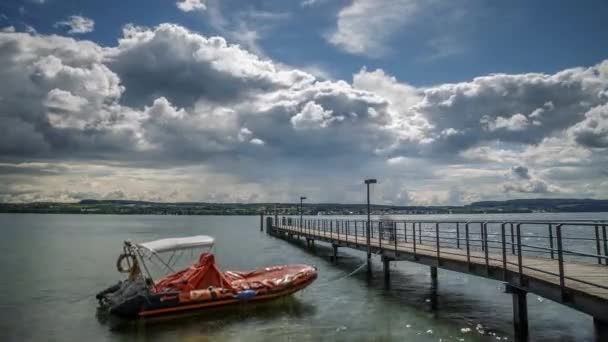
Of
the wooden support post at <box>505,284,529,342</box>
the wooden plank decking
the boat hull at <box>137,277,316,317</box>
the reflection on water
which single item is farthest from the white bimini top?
the wooden support post at <box>505,284,529,342</box>

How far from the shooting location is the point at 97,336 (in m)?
14.1

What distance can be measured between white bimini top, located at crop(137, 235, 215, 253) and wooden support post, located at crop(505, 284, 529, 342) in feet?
36.5

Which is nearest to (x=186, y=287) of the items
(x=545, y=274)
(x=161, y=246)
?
(x=161, y=246)

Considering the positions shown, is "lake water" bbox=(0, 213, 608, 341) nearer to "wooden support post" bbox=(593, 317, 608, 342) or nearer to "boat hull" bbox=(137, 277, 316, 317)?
"boat hull" bbox=(137, 277, 316, 317)

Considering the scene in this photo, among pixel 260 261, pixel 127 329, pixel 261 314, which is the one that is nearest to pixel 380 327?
pixel 261 314

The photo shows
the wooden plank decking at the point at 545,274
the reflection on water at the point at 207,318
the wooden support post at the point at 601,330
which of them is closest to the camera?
the wooden plank decking at the point at 545,274

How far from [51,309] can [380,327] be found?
1278 cm

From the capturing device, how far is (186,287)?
52.2 feet

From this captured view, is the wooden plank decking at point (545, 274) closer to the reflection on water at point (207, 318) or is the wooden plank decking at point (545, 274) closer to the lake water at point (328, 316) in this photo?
the lake water at point (328, 316)

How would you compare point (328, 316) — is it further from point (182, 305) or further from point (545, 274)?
point (545, 274)

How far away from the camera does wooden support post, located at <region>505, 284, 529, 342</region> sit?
12.0 metres

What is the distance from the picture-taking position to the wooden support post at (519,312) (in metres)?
12.0

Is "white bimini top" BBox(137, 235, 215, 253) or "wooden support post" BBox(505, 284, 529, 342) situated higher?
"white bimini top" BBox(137, 235, 215, 253)

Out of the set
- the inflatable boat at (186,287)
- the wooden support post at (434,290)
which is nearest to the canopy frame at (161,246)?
the inflatable boat at (186,287)
